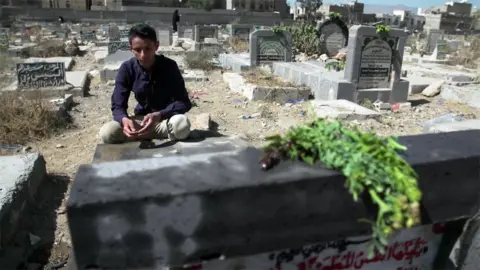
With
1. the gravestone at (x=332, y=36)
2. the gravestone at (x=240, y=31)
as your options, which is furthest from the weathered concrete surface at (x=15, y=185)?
the gravestone at (x=240, y=31)

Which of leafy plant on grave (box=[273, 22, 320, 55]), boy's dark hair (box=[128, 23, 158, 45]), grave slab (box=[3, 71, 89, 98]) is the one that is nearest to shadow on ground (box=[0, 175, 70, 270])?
boy's dark hair (box=[128, 23, 158, 45])

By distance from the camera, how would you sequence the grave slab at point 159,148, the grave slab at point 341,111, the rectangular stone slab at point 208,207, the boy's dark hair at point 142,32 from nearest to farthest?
1. the rectangular stone slab at point 208,207
2. the boy's dark hair at point 142,32
3. the grave slab at point 159,148
4. the grave slab at point 341,111

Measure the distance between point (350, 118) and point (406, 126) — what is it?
1.02m

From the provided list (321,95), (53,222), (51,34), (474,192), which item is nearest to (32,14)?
(51,34)

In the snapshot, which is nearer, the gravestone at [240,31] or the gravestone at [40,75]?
the gravestone at [40,75]

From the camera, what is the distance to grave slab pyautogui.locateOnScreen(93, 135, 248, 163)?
127 inches

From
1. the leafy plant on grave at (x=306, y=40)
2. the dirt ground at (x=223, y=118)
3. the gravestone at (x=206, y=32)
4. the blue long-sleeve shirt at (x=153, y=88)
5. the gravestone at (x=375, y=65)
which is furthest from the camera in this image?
the gravestone at (x=206, y=32)

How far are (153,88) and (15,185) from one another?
1.41 m

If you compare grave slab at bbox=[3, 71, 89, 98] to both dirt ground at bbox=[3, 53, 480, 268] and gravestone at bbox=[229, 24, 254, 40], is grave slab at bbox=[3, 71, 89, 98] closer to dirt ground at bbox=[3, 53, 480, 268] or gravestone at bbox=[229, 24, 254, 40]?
dirt ground at bbox=[3, 53, 480, 268]

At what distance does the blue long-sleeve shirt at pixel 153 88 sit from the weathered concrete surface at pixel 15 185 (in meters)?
0.83

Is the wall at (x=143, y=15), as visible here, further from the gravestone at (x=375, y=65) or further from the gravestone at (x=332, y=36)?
the gravestone at (x=375, y=65)

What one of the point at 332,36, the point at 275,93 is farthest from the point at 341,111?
the point at 332,36

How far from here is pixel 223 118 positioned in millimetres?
6293

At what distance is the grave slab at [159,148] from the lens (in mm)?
3219
